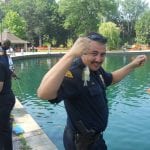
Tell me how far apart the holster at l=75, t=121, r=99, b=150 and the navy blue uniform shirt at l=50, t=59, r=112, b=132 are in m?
0.04

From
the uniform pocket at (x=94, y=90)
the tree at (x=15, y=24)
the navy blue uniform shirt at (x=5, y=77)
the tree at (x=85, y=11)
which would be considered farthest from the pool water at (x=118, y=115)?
the tree at (x=85, y=11)

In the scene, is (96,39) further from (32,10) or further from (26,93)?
(32,10)

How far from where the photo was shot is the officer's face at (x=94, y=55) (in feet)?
9.88

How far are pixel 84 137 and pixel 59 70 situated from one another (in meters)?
0.89

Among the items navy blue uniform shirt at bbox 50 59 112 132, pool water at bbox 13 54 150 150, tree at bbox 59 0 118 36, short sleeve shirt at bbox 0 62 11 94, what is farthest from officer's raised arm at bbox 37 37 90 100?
tree at bbox 59 0 118 36

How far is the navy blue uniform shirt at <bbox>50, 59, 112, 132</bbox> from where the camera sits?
9.76 ft

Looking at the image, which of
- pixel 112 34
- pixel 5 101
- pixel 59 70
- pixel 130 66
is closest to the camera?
pixel 59 70

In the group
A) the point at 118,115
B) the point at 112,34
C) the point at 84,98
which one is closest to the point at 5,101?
the point at 84,98

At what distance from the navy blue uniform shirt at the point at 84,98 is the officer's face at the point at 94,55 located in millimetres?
59

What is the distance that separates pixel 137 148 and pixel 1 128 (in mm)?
4637

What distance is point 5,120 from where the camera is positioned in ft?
15.4

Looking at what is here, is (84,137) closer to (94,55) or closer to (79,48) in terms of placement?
(94,55)

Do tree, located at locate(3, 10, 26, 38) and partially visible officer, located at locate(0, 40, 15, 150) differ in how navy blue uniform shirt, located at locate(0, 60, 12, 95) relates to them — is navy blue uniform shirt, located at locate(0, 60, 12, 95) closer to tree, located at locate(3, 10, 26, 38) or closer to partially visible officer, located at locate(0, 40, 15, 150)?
partially visible officer, located at locate(0, 40, 15, 150)

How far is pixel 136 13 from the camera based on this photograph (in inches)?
3268
